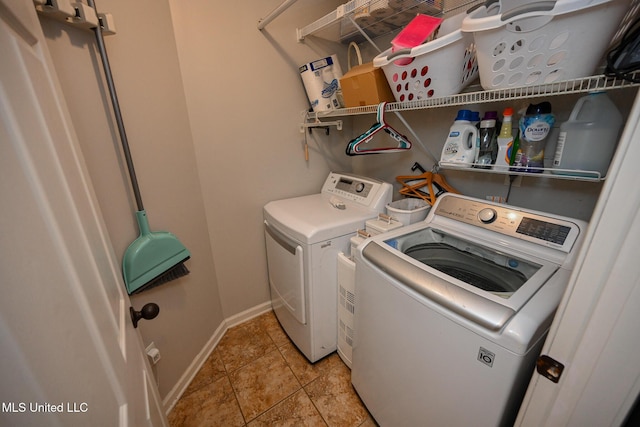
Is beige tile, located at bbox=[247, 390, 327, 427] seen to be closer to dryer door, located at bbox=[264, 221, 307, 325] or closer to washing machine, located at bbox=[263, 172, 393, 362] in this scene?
washing machine, located at bbox=[263, 172, 393, 362]

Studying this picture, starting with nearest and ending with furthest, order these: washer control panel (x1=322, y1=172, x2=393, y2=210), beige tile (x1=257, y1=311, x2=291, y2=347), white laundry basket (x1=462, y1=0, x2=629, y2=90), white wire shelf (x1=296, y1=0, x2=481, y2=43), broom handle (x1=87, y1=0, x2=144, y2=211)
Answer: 1. white laundry basket (x1=462, y1=0, x2=629, y2=90)
2. broom handle (x1=87, y1=0, x2=144, y2=211)
3. white wire shelf (x1=296, y1=0, x2=481, y2=43)
4. washer control panel (x1=322, y1=172, x2=393, y2=210)
5. beige tile (x1=257, y1=311, x2=291, y2=347)

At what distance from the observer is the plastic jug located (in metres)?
0.88

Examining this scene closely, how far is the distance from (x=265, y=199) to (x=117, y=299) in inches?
50.3

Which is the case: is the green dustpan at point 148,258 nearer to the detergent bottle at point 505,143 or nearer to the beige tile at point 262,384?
the beige tile at point 262,384

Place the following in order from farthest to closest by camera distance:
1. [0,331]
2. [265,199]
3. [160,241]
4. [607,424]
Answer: [265,199] → [160,241] → [607,424] → [0,331]

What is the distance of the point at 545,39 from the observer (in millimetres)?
732

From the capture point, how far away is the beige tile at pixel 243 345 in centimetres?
176

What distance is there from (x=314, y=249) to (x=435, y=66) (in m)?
1.04

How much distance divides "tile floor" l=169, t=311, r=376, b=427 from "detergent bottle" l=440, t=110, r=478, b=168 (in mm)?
1489

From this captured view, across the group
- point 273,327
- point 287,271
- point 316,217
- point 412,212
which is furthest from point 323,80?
point 273,327

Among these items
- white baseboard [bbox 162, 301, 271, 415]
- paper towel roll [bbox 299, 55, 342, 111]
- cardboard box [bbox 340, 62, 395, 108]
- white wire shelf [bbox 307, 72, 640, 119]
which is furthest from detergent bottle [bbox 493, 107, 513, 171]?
white baseboard [bbox 162, 301, 271, 415]

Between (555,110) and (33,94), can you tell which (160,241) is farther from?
(555,110)

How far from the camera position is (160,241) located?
3.97 feet

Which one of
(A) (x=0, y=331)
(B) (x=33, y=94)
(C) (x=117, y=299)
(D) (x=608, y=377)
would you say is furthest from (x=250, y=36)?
(D) (x=608, y=377)
